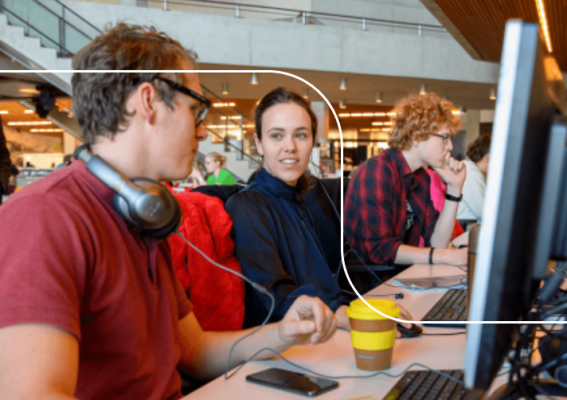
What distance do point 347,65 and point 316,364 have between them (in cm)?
939

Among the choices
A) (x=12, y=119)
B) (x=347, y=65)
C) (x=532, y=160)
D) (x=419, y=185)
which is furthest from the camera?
(x=12, y=119)

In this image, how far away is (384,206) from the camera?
89.7 inches

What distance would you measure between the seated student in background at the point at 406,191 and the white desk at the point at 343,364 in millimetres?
963

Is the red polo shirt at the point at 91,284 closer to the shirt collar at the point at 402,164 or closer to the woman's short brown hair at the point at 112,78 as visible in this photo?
the woman's short brown hair at the point at 112,78

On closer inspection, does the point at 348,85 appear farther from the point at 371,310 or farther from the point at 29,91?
the point at 371,310

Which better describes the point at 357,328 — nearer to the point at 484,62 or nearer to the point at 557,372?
the point at 557,372

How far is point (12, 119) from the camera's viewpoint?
17688 millimetres

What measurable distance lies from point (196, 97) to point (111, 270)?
0.38 meters

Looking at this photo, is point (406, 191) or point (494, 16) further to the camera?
point (494, 16)

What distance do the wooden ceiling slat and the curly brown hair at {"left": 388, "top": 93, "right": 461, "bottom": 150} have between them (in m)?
5.12

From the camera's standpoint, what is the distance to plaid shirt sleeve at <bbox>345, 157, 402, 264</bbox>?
2.19 meters

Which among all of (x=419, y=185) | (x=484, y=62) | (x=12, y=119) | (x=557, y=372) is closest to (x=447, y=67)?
(x=484, y=62)

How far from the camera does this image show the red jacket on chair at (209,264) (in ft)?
4.75

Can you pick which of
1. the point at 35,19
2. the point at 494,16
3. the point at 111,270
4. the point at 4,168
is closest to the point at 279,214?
the point at 111,270
